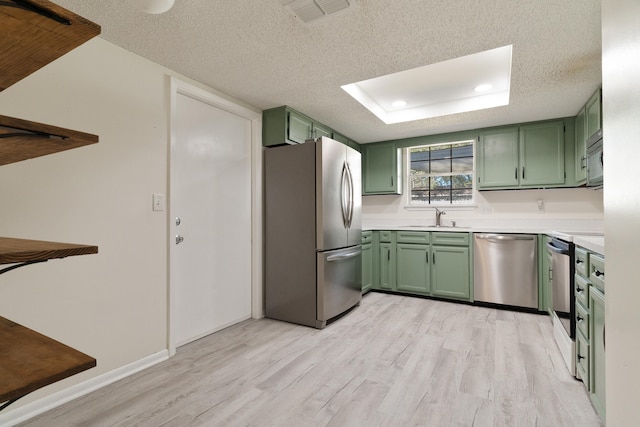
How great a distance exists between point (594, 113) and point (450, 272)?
2.08 m

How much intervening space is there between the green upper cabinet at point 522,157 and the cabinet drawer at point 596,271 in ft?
Result: 7.48

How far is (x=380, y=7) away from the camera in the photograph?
1.74 meters

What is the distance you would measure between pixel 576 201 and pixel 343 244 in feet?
9.29

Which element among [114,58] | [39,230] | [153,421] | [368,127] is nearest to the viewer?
[153,421]

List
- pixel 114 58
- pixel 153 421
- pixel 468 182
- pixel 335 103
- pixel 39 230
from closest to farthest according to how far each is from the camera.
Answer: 1. pixel 153 421
2. pixel 39 230
3. pixel 114 58
4. pixel 335 103
5. pixel 468 182

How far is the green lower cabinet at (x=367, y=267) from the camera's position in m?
4.06

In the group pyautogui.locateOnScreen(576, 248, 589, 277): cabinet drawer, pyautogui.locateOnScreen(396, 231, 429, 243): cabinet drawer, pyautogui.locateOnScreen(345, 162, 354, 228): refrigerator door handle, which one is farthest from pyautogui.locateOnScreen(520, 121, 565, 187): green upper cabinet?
pyautogui.locateOnScreen(345, 162, 354, 228): refrigerator door handle

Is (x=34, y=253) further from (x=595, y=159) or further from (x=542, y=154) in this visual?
(x=542, y=154)

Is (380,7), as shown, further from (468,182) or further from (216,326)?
(468,182)

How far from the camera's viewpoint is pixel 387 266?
418 centimetres

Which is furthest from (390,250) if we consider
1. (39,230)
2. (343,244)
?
(39,230)

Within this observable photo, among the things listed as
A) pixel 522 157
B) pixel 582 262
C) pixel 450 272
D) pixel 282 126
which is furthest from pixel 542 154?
pixel 282 126

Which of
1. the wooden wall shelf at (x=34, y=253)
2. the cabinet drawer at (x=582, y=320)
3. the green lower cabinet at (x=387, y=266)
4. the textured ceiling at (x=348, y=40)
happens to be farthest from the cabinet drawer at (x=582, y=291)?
the wooden wall shelf at (x=34, y=253)

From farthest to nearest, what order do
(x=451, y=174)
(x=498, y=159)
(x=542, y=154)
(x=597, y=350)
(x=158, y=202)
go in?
(x=451, y=174), (x=498, y=159), (x=542, y=154), (x=158, y=202), (x=597, y=350)
